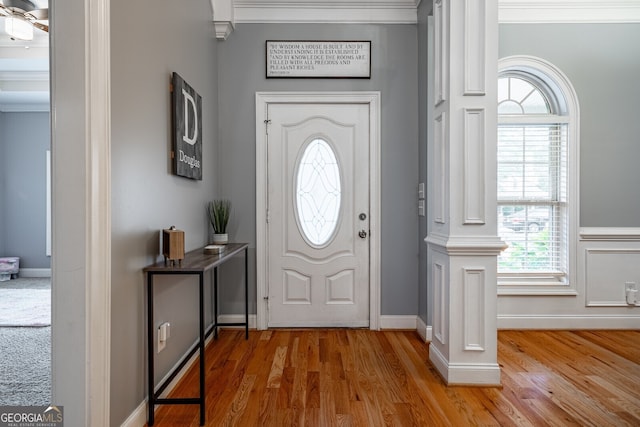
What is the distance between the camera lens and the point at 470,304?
2.35m

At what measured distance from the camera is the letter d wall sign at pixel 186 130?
2305 mm

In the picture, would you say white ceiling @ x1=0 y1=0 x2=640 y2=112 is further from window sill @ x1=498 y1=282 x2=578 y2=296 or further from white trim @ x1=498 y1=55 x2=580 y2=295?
window sill @ x1=498 y1=282 x2=578 y2=296

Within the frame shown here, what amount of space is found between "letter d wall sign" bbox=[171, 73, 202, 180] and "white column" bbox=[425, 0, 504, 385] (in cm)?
165

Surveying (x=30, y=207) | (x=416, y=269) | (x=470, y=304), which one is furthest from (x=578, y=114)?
(x=30, y=207)

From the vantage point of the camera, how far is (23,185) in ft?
19.1

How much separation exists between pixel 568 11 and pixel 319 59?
224 centimetres

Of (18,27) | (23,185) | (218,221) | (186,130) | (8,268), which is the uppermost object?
(18,27)

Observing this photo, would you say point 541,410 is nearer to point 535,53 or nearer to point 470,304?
point 470,304

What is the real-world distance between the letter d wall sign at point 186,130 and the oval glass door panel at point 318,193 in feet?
3.27

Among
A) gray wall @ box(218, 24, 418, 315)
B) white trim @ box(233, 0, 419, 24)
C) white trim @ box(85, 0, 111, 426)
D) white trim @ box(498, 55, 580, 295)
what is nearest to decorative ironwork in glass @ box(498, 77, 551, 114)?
white trim @ box(498, 55, 580, 295)

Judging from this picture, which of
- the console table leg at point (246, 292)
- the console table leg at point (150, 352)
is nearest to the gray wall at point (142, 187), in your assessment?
the console table leg at point (150, 352)

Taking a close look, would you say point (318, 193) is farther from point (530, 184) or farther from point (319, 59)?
point (530, 184)

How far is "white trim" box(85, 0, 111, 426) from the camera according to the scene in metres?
1.49

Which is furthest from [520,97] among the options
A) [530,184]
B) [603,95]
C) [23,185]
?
[23,185]
